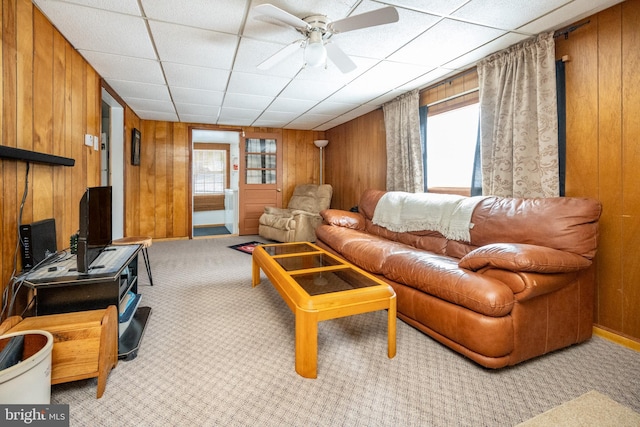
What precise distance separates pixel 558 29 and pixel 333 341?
283 cm

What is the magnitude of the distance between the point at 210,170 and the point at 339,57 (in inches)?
272

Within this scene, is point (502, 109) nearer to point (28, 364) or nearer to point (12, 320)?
point (28, 364)

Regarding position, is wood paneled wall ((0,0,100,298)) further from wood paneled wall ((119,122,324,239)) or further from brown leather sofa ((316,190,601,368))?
wood paneled wall ((119,122,324,239))

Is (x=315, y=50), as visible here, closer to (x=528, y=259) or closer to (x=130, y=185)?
(x=528, y=259)

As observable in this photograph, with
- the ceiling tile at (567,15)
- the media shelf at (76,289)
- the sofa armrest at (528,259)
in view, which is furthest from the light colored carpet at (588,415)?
the ceiling tile at (567,15)

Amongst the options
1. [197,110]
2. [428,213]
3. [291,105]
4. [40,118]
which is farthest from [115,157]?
[428,213]

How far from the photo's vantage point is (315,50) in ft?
6.79

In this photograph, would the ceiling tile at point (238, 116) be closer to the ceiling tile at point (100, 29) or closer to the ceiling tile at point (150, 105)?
the ceiling tile at point (150, 105)

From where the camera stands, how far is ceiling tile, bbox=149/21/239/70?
2.33m

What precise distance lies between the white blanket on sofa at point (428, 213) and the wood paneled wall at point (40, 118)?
3.05m

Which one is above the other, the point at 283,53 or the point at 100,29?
the point at 100,29

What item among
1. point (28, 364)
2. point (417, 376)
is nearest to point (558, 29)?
point (417, 376)

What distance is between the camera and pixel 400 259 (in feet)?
7.52

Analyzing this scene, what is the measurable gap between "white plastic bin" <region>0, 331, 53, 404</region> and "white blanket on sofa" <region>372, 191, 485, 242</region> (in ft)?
8.82
